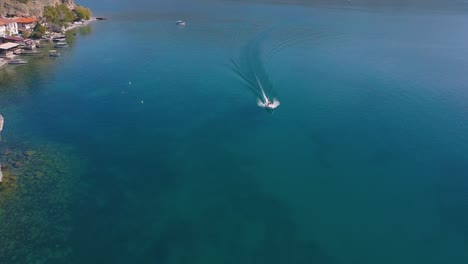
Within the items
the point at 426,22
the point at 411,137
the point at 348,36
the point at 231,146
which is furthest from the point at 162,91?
the point at 426,22

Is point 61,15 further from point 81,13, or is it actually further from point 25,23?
point 25,23

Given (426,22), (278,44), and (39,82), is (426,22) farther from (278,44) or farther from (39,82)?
(39,82)

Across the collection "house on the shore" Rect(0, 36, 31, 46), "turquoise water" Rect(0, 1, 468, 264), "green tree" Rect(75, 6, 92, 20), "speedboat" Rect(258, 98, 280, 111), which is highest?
"green tree" Rect(75, 6, 92, 20)

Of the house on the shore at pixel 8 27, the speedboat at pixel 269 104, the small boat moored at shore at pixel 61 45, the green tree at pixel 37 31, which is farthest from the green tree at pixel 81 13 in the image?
the speedboat at pixel 269 104

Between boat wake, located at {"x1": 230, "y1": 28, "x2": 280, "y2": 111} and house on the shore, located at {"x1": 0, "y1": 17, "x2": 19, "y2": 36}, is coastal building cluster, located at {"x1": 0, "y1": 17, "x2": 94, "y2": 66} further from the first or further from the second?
boat wake, located at {"x1": 230, "y1": 28, "x2": 280, "y2": 111}

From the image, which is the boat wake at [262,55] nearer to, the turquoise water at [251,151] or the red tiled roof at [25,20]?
the turquoise water at [251,151]

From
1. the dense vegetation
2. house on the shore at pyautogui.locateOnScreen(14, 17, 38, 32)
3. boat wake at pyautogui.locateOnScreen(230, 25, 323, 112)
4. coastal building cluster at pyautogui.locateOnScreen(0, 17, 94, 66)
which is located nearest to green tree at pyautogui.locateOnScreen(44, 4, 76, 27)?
the dense vegetation
